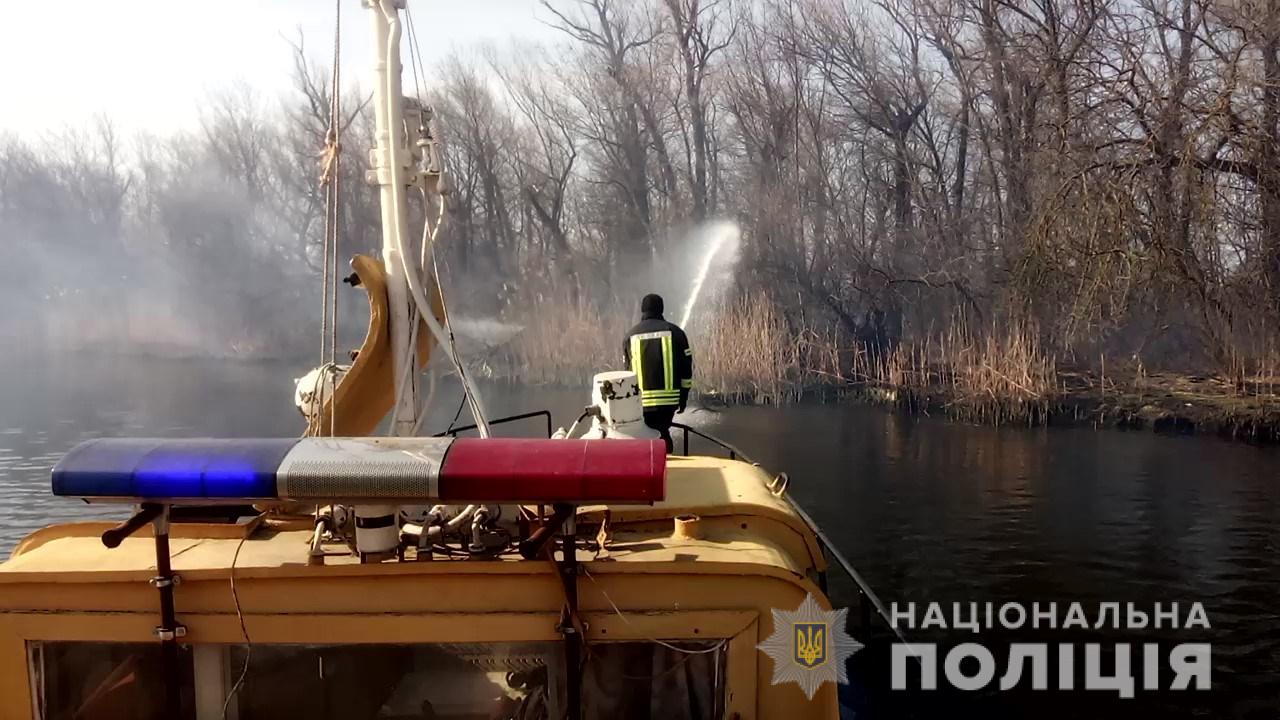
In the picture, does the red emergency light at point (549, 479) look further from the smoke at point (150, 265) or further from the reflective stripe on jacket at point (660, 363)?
the smoke at point (150, 265)

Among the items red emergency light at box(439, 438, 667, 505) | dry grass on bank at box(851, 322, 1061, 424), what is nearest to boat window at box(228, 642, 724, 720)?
red emergency light at box(439, 438, 667, 505)

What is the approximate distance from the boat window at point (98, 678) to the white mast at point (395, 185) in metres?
1.48

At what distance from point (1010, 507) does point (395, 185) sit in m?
10.9

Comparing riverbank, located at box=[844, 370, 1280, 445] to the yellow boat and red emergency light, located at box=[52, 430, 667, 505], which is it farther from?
red emergency light, located at box=[52, 430, 667, 505]

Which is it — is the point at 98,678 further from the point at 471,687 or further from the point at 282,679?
the point at 471,687

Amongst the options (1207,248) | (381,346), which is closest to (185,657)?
(381,346)

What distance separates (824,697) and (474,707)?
174 cm

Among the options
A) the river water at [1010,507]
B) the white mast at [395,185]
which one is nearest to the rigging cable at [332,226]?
the white mast at [395,185]

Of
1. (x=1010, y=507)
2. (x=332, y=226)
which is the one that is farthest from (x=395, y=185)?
(x=1010, y=507)

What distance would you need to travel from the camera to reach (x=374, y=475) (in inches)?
137

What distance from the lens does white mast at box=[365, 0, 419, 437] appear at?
4918 millimetres

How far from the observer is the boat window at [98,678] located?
4023mm

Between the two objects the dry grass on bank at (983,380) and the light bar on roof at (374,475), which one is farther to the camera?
the dry grass on bank at (983,380)

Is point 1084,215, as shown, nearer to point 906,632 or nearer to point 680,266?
point 906,632
